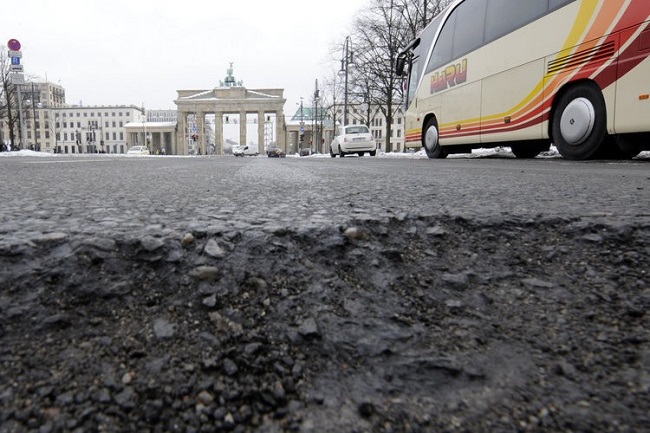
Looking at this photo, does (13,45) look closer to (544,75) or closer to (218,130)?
(544,75)

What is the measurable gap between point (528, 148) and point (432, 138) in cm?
243

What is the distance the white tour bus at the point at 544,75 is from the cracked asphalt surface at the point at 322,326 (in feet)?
19.6

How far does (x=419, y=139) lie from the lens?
13.1 m

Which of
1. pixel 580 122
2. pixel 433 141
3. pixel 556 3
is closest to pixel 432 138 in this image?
pixel 433 141

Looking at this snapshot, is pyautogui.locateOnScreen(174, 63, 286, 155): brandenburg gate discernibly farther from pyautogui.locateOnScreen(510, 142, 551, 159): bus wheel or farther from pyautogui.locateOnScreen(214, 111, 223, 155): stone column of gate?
pyautogui.locateOnScreen(510, 142, 551, 159): bus wheel

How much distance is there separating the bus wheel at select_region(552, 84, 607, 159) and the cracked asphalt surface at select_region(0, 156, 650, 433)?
6.41 meters

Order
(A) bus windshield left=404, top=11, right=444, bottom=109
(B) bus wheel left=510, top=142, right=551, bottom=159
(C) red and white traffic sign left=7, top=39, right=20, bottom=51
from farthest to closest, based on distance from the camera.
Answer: (C) red and white traffic sign left=7, top=39, right=20, bottom=51 → (A) bus windshield left=404, top=11, right=444, bottom=109 → (B) bus wheel left=510, top=142, right=551, bottom=159

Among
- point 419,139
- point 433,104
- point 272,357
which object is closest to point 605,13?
point 433,104

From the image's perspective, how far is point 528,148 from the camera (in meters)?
10.9

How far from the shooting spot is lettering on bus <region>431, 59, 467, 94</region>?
10172mm

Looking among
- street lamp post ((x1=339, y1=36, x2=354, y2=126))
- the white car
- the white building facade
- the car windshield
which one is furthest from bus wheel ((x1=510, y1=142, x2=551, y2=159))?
the white building facade

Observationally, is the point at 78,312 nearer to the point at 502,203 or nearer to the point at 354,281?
the point at 354,281

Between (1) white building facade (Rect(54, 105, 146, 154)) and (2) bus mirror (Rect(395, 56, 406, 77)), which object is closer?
(2) bus mirror (Rect(395, 56, 406, 77))

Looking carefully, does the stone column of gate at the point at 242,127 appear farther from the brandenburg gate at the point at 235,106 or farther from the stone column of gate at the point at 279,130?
the stone column of gate at the point at 279,130
